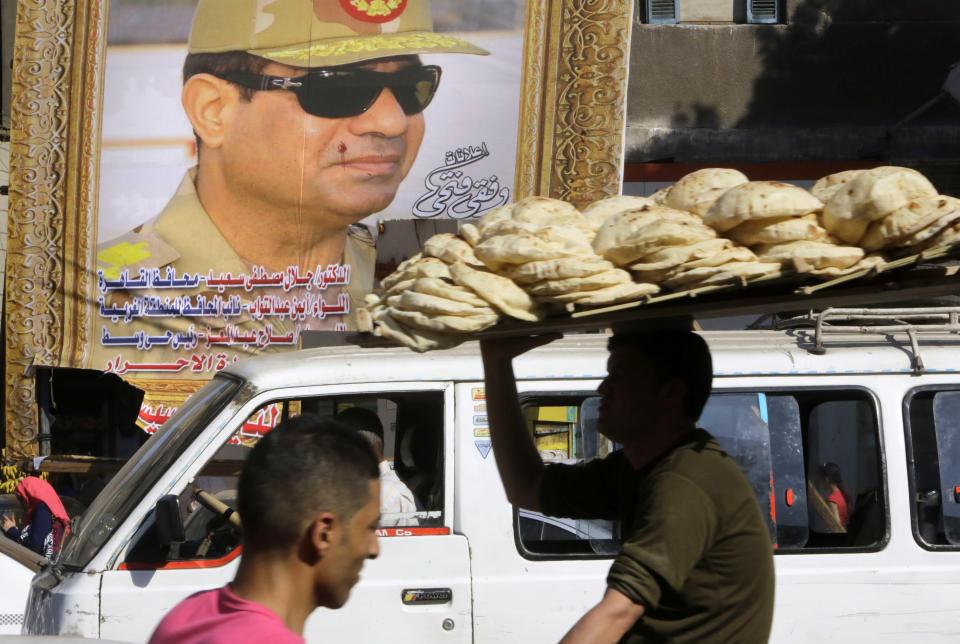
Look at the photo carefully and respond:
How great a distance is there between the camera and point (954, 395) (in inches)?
152

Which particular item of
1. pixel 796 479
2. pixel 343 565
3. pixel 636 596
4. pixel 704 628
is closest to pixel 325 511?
pixel 343 565

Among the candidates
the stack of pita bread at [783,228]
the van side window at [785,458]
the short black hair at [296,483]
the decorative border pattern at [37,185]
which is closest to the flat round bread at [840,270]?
the stack of pita bread at [783,228]

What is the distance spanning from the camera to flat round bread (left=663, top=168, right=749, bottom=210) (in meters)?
2.05

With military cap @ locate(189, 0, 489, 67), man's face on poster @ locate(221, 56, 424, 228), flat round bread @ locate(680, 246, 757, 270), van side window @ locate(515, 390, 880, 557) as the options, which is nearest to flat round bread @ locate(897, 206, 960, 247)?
flat round bread @ locate(680, 246, 757, 270)

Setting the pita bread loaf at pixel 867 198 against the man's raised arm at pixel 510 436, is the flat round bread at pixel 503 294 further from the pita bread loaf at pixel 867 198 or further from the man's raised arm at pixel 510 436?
the man's raised arm at pixel 510 436

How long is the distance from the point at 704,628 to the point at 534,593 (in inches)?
64.6

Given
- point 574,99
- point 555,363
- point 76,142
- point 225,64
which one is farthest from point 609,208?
point 76,142

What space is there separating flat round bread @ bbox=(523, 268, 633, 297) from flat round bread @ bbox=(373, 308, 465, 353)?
0.23m

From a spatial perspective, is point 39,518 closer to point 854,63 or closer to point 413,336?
point 413,336

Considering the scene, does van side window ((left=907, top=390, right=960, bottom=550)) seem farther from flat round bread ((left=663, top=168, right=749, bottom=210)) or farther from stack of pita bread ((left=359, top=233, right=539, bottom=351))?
stack of pita bread ((left=359, top=233, right=539, bottom=351))

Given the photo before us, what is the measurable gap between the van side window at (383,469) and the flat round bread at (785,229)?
7.05ft

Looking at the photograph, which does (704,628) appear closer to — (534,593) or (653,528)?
(653,528)

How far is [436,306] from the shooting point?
1944 millimetres

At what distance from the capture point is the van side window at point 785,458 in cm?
377
